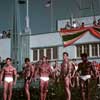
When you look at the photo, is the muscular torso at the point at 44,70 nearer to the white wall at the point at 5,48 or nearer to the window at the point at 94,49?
the window at the point at 94,49

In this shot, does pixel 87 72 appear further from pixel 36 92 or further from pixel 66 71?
pixel 36 92

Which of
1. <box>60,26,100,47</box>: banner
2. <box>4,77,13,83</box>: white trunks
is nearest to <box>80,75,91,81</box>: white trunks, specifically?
<box>4,77,13,83</box>: white trunks

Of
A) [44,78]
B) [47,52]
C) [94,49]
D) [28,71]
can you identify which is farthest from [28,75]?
[47,52]

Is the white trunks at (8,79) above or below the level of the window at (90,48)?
below

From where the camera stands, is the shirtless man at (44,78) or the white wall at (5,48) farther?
the white wall at (5,48)

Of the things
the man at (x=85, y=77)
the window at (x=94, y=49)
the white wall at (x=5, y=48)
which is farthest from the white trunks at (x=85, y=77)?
the white wall at (x=5, y=48)

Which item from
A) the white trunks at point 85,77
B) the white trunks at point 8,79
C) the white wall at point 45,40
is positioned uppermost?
the white wall at point 45,40

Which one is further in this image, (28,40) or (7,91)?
(28,40)

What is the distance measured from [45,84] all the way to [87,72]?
7.80ft

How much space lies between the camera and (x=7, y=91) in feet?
54.0

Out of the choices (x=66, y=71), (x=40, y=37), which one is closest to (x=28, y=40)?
(x=40, y=37)

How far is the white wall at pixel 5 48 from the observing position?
40553 millimetres

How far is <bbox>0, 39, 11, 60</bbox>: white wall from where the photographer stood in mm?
40553

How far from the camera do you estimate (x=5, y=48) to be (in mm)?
40969
